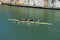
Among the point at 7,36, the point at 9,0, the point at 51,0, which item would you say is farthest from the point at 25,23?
the point at 9,0

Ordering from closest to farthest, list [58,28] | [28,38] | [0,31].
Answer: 1. [28,38]
2. [0,31]
3. [58,28]

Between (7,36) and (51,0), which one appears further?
(51,0)

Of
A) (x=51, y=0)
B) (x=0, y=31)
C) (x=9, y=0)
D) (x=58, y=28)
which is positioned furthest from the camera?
(x=9, y=0)

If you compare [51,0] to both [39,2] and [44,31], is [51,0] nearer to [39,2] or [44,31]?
[39,2]

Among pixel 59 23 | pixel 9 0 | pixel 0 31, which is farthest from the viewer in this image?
pixel 9 0

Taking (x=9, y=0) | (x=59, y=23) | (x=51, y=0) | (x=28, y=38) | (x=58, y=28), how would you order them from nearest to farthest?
(x=28, y=38), (x=58, y=28), (x=59, y=23), (x=51, y=0), (x=9, y=0)

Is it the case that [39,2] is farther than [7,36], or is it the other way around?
[39,2]

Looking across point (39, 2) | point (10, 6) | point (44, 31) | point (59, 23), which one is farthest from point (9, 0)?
point (44, 31)

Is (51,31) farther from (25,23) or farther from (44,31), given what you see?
(25,23)
